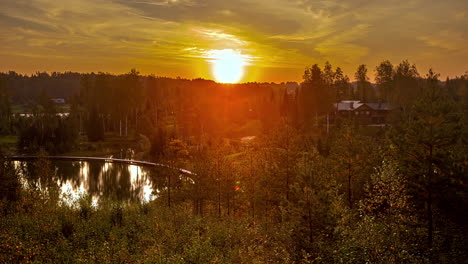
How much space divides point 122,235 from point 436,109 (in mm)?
28181

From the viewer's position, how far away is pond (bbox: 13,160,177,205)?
46522 mm

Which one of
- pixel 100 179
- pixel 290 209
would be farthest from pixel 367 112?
pixel 290 209

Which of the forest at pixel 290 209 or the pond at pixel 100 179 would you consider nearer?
the forest at pixel 290 209

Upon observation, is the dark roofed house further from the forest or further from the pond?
the pond

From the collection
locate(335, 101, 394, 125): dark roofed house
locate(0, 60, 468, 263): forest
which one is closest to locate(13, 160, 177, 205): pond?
locate(0, 60, 468, 263): forest

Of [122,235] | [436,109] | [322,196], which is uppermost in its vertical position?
[436,109]

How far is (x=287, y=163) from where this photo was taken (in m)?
32.6

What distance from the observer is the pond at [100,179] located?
4652cm

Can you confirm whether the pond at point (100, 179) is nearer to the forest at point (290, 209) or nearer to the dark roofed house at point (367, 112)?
the forest at point (290, 209)

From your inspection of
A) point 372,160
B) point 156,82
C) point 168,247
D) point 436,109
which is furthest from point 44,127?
point 436,109

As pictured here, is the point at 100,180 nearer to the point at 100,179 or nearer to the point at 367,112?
the point at 100,179

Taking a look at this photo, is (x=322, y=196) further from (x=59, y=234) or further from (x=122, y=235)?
(x=59, y=234)

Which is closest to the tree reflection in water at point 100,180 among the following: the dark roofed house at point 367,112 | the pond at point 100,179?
the pond at point 100,179

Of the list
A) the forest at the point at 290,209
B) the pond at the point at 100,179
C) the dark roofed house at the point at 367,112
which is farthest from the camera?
the dark roofed house at the point at 367,112
